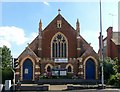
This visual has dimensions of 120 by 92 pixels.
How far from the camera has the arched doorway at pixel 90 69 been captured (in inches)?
1972

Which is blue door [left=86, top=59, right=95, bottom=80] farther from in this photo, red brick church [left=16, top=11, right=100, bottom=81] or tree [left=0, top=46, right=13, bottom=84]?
tree [left=0, top=46, right=13, bottom=84]

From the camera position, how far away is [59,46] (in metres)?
51.6

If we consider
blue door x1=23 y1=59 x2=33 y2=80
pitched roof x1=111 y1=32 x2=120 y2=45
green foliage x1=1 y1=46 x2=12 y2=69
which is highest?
pitched roof x1=111 y1=32 x2=120 y2=45

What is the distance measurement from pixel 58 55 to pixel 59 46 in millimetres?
1700

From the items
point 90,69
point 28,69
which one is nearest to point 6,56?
point 28,69

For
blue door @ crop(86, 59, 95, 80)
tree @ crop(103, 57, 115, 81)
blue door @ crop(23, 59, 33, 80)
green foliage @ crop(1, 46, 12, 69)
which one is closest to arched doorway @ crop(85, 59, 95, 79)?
blue door @ crop(86, 59, 95, 80)

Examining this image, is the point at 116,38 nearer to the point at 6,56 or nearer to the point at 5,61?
the point at 5,61

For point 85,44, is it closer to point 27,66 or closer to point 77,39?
point 77,39

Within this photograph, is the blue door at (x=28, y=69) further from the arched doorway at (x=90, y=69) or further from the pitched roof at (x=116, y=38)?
the pitched roof at (x=116, y=38)

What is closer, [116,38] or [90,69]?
[90,69]

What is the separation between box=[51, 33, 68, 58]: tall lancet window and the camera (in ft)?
169

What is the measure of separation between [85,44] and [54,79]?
1057cm

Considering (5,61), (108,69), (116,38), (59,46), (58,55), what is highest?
(116,38)

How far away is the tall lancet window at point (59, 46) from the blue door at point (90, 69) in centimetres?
456
